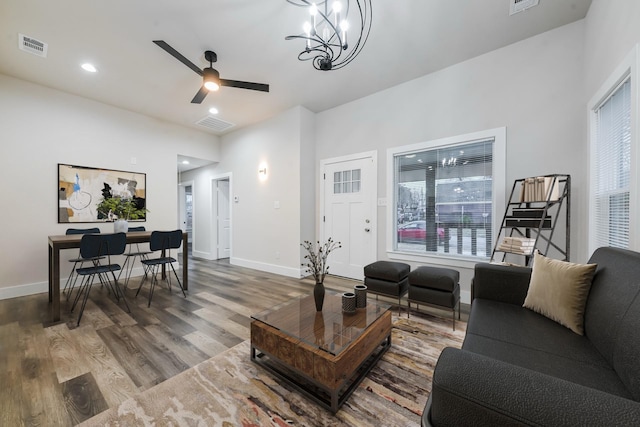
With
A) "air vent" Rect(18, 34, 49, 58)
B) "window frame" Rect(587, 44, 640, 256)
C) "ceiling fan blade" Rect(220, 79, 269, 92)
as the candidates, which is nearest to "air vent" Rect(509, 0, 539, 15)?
"window frame" Rect(587, 44, 640, 256)

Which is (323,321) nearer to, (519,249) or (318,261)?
(318,261)

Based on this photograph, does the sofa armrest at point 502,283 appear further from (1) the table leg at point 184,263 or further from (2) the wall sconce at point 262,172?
(2) the wall sconce at point 262,172

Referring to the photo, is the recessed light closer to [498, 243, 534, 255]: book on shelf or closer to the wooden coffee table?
the wooden coffee table

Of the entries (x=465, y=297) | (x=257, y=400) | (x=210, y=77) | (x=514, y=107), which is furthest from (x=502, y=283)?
(x=210, y=77)

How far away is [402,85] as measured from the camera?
365 centimetres

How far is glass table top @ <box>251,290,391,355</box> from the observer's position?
1535 millimetres

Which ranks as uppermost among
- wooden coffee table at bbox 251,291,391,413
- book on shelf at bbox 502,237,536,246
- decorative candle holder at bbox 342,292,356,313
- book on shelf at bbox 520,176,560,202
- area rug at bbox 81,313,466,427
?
book on shelf at bbox 520,176,560,202

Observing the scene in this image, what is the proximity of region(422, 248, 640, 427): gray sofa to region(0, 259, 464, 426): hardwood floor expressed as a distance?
6.18 ft

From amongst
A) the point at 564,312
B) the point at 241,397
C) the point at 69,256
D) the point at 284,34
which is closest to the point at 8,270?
Result: the point at 69,256

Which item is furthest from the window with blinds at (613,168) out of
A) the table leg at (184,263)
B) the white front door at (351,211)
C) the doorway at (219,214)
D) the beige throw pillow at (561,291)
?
the doorway at (219,214)

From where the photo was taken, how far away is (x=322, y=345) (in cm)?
148

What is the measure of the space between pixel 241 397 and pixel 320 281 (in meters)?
0.87

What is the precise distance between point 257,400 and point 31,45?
4.28 metres

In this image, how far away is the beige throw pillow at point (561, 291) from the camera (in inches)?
55.4
